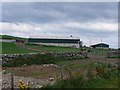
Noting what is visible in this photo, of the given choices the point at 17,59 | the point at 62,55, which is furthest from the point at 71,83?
the point at 62,55

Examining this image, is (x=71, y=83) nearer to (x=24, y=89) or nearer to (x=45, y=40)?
(x=24, y=89)

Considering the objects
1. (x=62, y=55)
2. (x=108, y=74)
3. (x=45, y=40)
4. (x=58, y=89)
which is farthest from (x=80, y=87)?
(x=45, y=40)

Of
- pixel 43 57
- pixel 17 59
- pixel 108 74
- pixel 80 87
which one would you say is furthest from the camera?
pixel 43 57

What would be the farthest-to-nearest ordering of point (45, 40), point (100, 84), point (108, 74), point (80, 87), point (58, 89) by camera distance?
point (45, 40)
point (108, 74)
point (100, 84)
point (80, 87)
point (58, 89)

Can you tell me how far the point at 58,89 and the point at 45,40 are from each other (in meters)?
109

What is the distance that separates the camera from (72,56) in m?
52.9

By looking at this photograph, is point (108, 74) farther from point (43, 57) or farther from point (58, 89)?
point (43, 57)

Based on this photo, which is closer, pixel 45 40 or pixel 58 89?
pixel 58 89

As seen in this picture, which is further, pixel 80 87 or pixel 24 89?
pixel 80 87

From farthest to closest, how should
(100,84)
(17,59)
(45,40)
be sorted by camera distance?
(45,40), (17,59), (100,84)

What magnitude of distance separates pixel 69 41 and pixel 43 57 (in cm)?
8066

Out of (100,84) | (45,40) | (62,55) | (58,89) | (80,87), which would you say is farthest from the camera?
(45,40)

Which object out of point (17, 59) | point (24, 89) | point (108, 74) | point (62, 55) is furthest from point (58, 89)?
point (62, 55)

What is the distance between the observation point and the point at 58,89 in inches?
535
